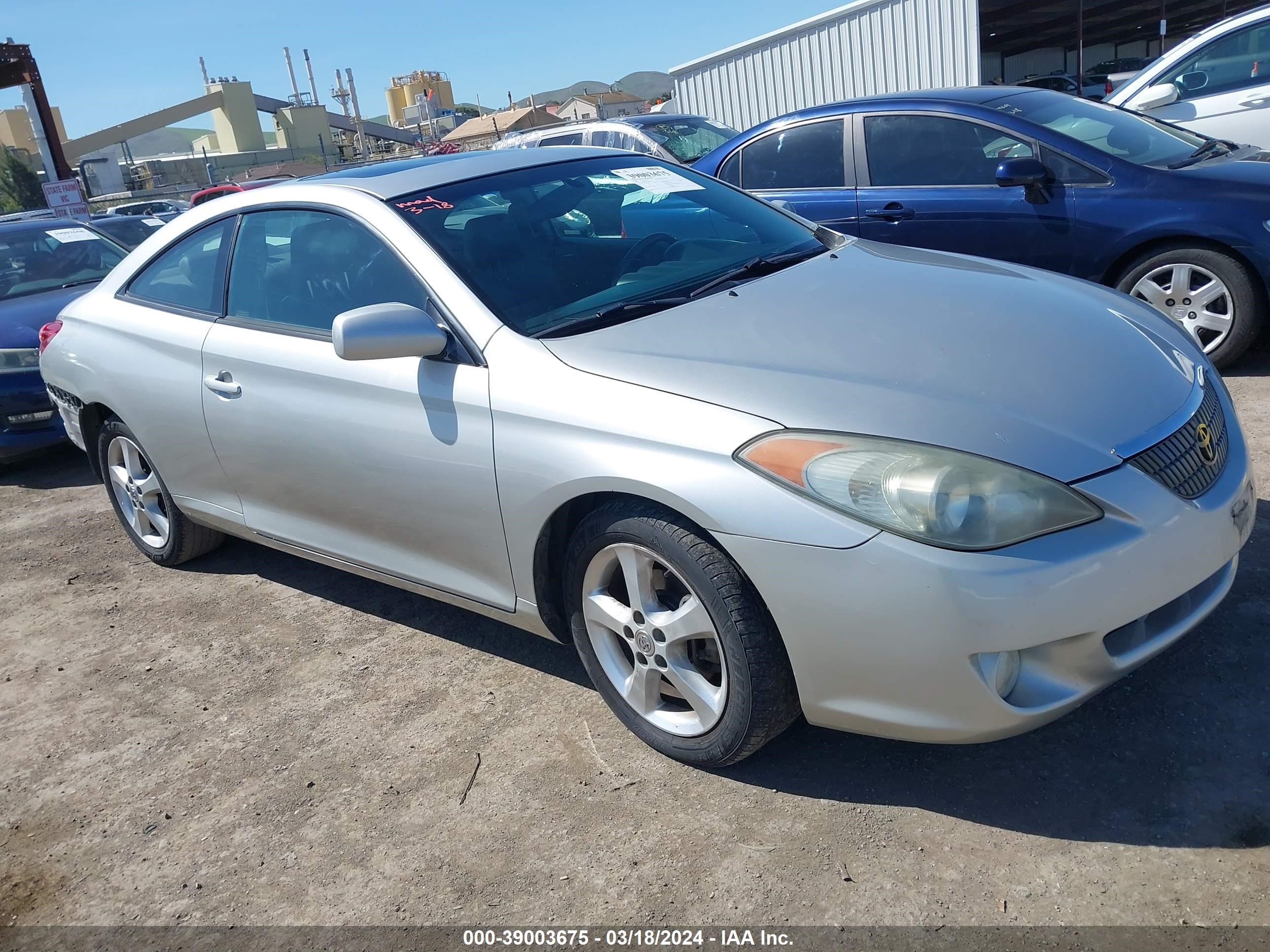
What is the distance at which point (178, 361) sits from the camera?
3838mm

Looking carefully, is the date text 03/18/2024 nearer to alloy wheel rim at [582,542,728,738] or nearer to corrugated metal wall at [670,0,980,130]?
alloy wheel rim at [582,542,728,738]

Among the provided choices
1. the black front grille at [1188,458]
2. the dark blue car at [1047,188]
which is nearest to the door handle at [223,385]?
the black front grille at [1188,458]

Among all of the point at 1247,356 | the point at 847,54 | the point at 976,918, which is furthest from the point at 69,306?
the point at 847,54

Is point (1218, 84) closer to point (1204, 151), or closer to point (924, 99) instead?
point (1204, 151)

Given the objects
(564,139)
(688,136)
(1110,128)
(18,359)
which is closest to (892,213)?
(1110,128)

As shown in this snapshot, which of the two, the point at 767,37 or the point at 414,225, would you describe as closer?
the point at 414,225

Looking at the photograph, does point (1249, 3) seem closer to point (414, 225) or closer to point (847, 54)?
point (847, 54)

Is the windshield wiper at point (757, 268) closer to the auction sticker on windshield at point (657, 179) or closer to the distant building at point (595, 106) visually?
the auction sticker on windshield at point (657, 179)

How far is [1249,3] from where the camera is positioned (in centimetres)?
3127

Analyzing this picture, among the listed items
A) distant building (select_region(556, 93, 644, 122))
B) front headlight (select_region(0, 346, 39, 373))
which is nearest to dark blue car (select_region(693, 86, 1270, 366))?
front headlight (select_region(0, 346, 39, 373))

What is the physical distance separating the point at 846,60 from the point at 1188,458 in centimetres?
1600

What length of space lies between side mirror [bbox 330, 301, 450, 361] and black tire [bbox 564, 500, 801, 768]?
68 centimetres

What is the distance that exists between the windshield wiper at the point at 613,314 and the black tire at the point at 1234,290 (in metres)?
3.24

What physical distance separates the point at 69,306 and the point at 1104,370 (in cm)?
424
